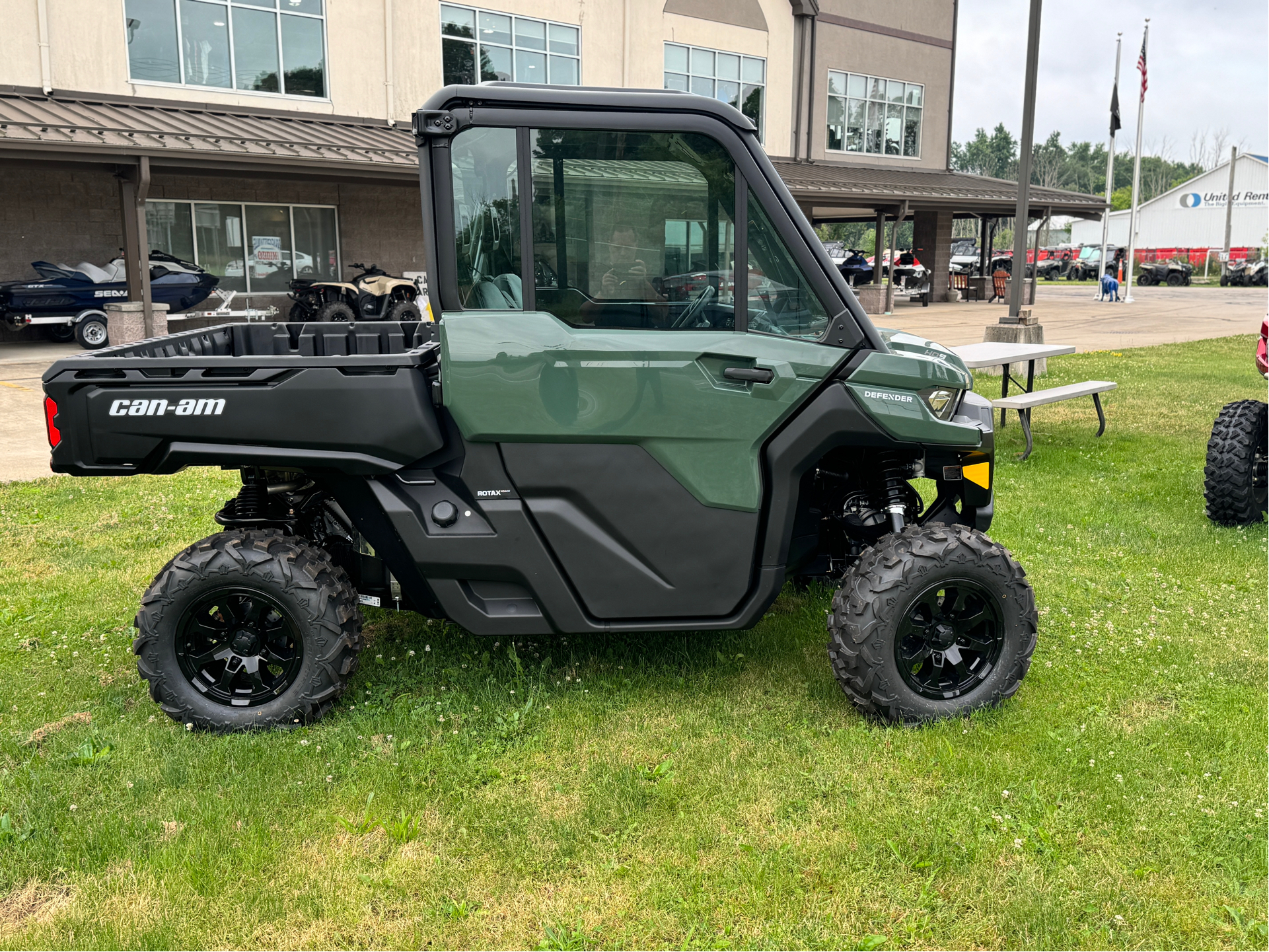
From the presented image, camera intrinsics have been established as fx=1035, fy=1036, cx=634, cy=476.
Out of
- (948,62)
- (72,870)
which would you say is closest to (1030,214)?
(948,62)

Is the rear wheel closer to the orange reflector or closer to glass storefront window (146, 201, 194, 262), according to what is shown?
glass storefront window (146, 201, 194, 262)

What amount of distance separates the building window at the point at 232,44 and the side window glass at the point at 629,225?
18884 millimetres

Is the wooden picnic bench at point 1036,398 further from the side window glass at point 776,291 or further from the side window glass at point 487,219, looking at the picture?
the side window glass at point 487,219

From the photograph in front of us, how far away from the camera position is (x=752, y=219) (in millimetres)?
3701

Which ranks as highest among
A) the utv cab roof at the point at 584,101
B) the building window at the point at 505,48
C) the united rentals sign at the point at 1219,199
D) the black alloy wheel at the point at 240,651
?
the united rentals sign at the point at 1219,199

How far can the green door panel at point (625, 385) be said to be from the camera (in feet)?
12.1

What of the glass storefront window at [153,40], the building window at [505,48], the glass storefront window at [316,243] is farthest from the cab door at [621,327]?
the glass storefront window at [316,243]

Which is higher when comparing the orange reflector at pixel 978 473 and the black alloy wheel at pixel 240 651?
the orange reflector at pixel 978 473

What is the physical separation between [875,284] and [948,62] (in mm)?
10612

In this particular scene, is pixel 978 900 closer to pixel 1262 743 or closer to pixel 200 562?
pixel 1262 743

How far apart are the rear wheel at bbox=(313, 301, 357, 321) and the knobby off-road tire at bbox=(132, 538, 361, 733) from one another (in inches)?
602

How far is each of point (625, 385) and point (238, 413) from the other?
140 centimetres

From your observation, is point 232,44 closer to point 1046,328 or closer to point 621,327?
point 1046,328

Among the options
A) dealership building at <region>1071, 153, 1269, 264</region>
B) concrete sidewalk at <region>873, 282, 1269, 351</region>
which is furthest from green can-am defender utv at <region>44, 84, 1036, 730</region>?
dealership building at <region>1071, 153, 1269, 264</region>
